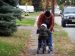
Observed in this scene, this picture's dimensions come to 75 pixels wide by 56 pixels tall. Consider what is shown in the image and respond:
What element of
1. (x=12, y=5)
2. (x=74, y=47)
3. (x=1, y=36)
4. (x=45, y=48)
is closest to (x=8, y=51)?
(x=45, y=48)

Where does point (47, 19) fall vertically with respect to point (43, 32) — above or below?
above

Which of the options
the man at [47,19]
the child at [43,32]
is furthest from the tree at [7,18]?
the child at [43,32]

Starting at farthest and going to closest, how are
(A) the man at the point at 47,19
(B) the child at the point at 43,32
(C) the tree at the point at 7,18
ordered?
(C) the tree at the point at 7,18 → (A) the man at the point at 47,19 → (B) the child at the point at 43,32

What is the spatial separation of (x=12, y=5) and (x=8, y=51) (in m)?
6.20

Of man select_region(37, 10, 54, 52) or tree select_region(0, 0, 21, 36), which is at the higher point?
man select_region(37, 10, 54, 52)

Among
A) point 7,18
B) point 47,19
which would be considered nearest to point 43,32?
point 47,19

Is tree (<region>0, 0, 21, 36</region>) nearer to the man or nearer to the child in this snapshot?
the man

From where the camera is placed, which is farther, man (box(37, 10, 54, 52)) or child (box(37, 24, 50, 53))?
man (box(37, 10, 54, 52))

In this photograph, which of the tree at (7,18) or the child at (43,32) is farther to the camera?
the tree at (7,18)

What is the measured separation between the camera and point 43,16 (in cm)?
1272

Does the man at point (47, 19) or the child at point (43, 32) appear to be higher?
the man at point (47, 19)

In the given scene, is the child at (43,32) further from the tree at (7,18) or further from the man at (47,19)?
the tree at (7,18)

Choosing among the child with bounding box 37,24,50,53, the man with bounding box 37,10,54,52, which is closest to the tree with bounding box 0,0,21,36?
the man with bounding box 37,10,54,52

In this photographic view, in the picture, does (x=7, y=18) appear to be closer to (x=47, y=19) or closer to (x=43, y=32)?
(x=47, y=19)
